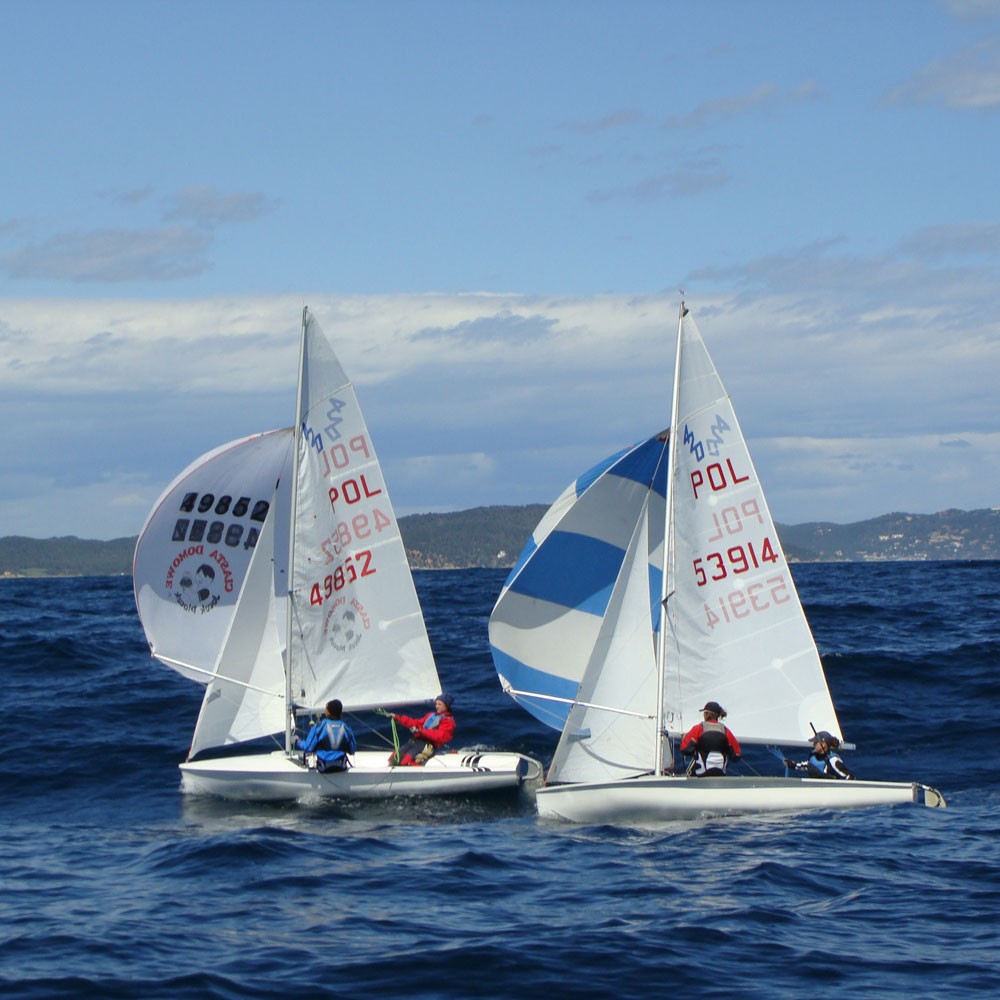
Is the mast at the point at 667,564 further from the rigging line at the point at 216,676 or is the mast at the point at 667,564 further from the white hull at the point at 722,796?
the rigging line at the point at 216,676

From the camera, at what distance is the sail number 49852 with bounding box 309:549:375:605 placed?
22.5m

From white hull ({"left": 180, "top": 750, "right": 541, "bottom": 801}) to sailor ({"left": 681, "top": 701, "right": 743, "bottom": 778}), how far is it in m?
2.99

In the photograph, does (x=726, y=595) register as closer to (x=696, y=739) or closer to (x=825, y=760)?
(x=696, y=739)

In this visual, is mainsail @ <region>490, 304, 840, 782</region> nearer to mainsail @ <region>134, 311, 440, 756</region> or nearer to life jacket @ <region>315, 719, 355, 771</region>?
A: mainsail @ <region>134, 311, 440, 756</region>

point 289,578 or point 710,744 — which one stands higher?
point 289,578

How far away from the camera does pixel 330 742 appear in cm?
2091

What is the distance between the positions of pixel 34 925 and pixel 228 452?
958cm

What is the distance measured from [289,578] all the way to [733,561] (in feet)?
23.7

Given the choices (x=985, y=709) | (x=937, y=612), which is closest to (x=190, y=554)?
(x=985, y=709)

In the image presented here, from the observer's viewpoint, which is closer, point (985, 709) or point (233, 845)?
point (233, 845)

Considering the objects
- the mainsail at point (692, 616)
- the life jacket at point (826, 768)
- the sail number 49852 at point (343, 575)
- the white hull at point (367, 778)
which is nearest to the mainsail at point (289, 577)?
the sail number 49852 at point (343, 575)

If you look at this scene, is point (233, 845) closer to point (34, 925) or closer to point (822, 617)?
point (34, 925)

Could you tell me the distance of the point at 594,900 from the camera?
49.1ft

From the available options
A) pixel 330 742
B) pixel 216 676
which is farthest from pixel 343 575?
pixel 330 742
